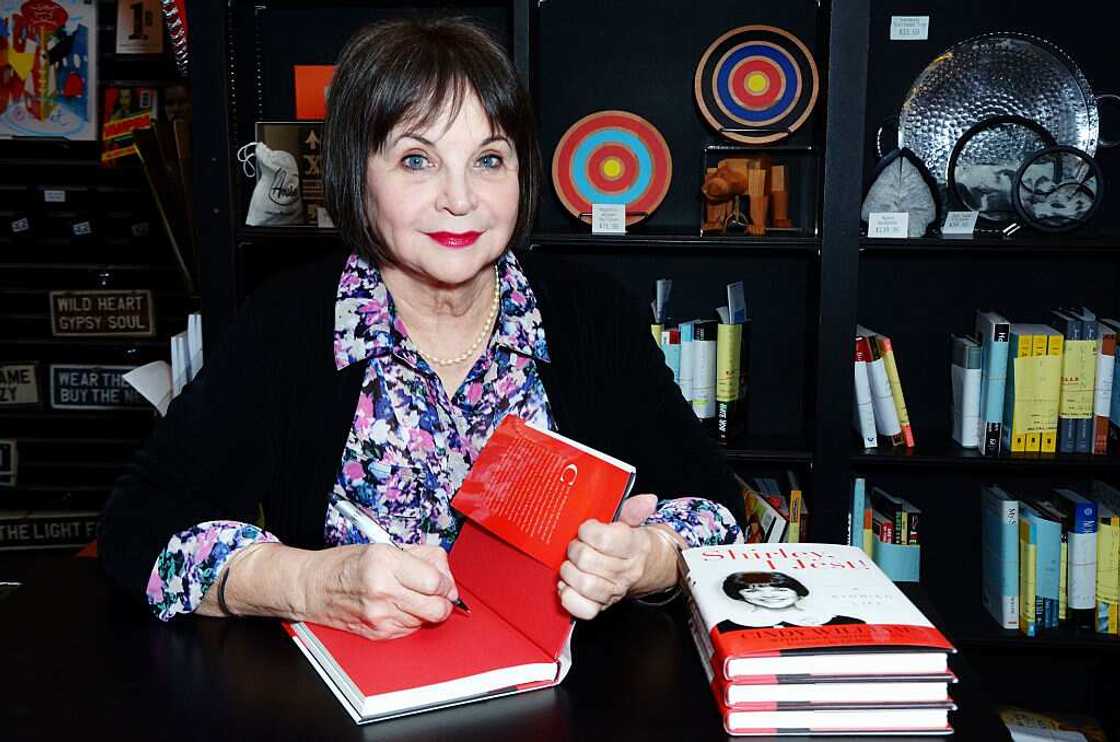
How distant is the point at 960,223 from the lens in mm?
2416

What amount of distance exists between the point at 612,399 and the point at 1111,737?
74.5 inches

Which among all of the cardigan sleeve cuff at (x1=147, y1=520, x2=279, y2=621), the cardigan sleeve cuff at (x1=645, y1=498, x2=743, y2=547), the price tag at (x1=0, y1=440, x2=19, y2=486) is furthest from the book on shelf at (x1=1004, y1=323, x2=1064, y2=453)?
the price tag at (x1=0, y1=440, x2=19, y2=486)

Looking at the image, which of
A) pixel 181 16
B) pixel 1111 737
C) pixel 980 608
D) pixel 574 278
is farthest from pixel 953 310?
pixel 181 16

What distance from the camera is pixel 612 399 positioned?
152 centimetres

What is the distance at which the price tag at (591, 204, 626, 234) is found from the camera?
246 cm

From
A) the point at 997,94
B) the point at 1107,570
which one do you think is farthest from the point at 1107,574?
the point at 997,94

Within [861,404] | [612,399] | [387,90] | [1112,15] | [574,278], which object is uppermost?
→ [1112,15]

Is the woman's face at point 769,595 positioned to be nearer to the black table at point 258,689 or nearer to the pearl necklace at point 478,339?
the black table at point 258,689

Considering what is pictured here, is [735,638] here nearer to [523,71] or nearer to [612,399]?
[612,399]

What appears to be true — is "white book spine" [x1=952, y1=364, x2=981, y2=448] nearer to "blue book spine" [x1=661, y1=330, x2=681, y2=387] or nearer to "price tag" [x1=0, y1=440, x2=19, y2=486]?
"blue book spine" [x1=661, y1=330, x2=681, y2=387]

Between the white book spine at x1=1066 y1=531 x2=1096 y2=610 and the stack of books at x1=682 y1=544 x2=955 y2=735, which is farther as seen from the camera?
the white book spine at x1=1066 y1=531 x2=1096 y2=610

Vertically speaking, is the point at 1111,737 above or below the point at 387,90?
below

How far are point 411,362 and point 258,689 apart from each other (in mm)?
573

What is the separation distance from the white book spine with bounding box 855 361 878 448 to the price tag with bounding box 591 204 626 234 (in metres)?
0.64
